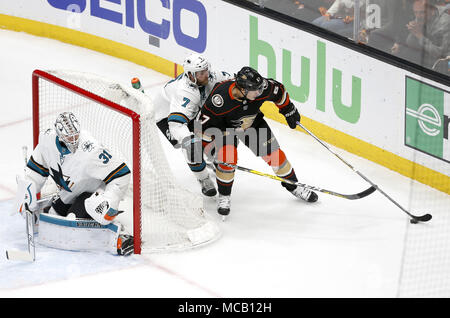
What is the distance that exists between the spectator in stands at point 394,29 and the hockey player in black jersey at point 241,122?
90 centimetres

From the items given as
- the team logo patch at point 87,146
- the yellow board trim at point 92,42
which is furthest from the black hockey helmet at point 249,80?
the yellow board trim at point 92,42

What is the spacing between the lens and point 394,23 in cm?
716

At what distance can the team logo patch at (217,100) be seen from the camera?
654cm

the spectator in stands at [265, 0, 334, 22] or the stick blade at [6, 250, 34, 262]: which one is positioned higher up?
the spectator in stands at [265, 0, 334, 22]

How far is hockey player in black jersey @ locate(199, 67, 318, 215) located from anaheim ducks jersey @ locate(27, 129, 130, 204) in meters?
0.73

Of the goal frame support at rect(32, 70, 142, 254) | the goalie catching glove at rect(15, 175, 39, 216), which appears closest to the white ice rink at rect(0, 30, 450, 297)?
the goal frame support at rect(32, 70, 142, 254)

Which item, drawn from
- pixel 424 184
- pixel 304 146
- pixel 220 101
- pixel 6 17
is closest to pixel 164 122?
pixel 220 101

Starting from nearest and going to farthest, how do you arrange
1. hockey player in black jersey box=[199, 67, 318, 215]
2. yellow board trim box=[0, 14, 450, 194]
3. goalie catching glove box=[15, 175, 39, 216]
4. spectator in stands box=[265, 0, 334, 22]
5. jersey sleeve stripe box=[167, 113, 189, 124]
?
1. goalie catching glove box=[15, 175, 39, 216]
2. hockey player in black jersey box=[199, 67, 318, 215]
3. jersey sleeve stripe box=[167, 113, 189, 124]
4. yellow board trim box=[0, 14, 450, 194]
5. spectator in stands box=[265, 0, 334, 22]

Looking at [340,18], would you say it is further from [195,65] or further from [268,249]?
[268,249]

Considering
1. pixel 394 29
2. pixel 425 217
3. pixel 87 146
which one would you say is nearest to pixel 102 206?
pixel 87 146

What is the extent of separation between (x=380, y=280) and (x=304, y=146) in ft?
6.90

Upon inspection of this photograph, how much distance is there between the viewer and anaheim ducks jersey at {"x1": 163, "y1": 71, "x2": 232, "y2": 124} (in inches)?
261

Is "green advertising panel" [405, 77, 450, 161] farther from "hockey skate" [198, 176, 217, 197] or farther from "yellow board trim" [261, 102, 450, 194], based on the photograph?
"hockey skate" [198, 176, 217, 197]
